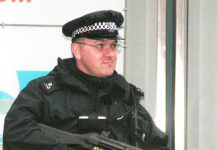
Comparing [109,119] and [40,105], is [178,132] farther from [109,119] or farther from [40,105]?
[40,105]

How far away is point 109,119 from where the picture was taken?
235 cm

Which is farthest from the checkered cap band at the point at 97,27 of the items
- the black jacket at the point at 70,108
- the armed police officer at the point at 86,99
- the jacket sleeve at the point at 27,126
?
the jacket sleeve at the point at 27,126

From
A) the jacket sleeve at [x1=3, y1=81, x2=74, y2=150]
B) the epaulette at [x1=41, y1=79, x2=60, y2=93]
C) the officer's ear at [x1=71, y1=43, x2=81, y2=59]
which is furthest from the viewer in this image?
the officer's ear at [x1=71, y1=43, x2=81, y2=59]

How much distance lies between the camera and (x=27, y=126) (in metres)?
2.22

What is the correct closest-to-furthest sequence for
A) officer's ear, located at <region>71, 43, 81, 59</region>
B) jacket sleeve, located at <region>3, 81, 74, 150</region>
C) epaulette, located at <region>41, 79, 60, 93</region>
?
1. jacket sleeve, located at <region>3, 81, 74, 150</region>
2. epaulette, located at <region>41, 79, 60, 93</region>
3. officer's ear, located at <region>71, 43, 81, 59</region>

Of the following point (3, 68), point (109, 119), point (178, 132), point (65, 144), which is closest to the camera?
point (65, 144)

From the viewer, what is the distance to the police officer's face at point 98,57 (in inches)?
93.4

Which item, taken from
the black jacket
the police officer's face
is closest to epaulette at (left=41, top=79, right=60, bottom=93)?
the black jacket

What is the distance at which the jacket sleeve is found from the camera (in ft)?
7.20

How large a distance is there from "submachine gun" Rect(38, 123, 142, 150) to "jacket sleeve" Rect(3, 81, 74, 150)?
0.09 feet

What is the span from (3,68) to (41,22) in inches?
11.6

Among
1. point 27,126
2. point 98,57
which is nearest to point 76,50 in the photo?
point 98,57

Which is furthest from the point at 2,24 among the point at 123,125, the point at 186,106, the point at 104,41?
the point at 186,106

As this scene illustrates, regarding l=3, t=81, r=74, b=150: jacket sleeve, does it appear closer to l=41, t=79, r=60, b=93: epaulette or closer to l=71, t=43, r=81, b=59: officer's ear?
l=41, t=79, r=60, b=93: epaulette
